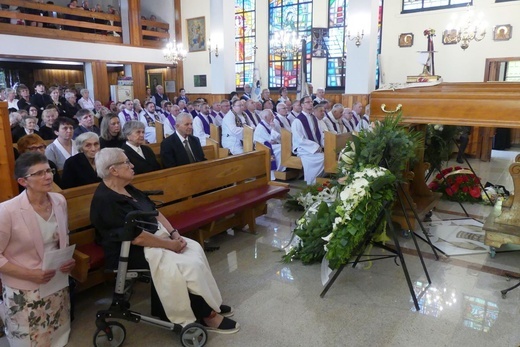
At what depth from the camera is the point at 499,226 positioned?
138 inches

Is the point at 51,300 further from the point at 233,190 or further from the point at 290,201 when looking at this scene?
the point at 290,201

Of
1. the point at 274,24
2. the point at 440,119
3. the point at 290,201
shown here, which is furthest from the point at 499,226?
the point at 274,24

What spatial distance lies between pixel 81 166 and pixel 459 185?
4729 mm

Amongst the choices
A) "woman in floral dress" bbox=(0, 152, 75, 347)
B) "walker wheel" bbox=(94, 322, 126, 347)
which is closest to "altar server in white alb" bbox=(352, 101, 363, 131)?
"walker wheel" bbox=(94, 322, 126, 347)

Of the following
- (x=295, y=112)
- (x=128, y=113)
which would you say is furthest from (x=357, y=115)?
(x=128, y=113)

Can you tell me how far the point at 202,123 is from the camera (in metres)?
8.85

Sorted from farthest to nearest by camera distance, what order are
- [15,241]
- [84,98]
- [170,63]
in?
[170,63]
[84,98]
[15,241]

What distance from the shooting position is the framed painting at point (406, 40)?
11.8 meters

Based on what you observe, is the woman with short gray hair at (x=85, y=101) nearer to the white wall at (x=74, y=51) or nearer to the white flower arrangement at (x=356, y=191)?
the white wall at (x=74, y=51)

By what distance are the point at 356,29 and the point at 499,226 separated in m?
7.57

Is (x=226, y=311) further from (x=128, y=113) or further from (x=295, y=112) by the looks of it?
(x=128, y=113)

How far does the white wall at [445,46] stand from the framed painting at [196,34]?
7.14 m

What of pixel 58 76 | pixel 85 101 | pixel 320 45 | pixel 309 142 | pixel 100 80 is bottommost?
pixel 309 142

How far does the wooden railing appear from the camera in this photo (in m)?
11.6
